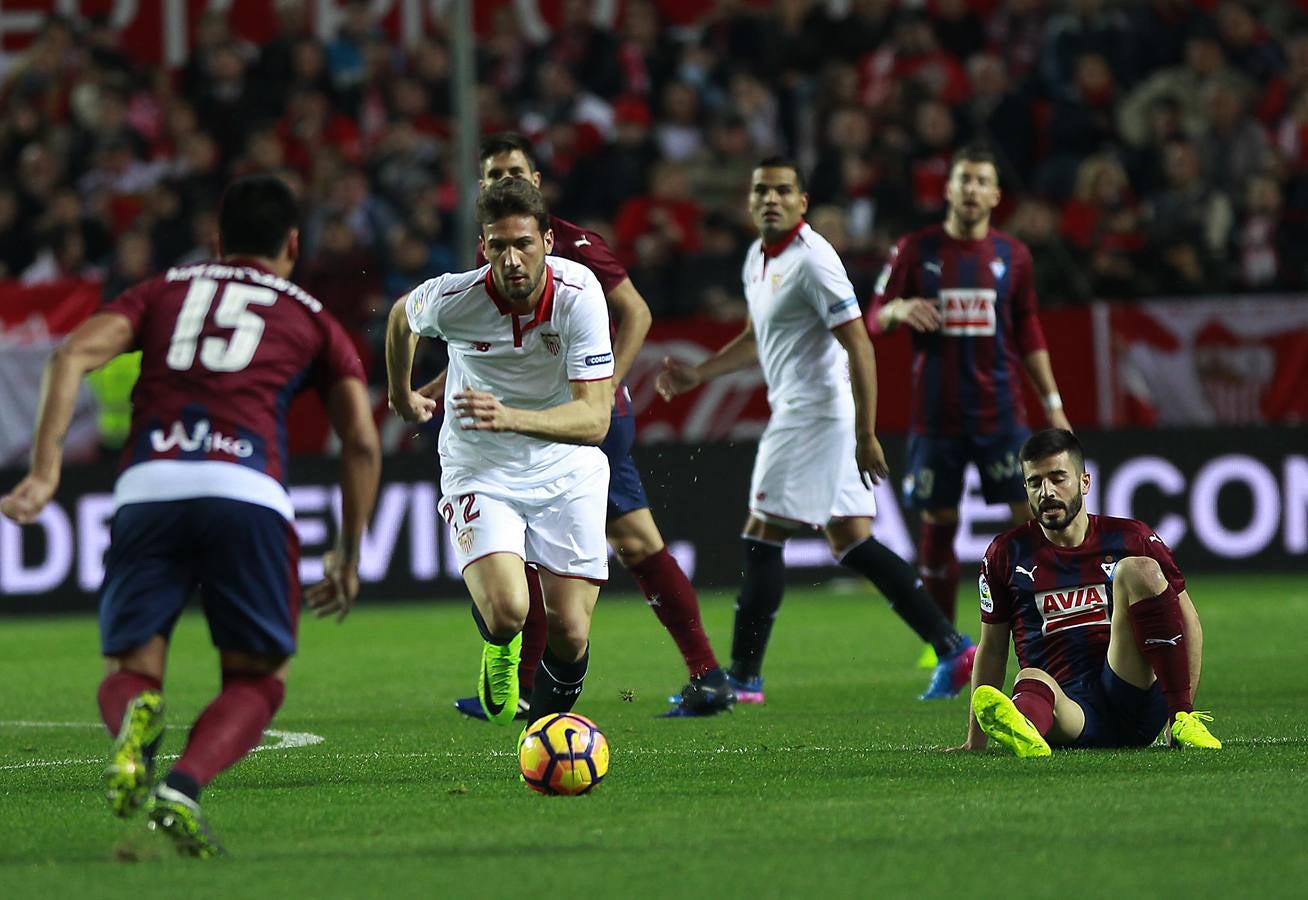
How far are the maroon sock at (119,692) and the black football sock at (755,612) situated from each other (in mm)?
4013

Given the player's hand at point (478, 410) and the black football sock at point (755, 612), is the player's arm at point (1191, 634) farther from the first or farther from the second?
the black football sock at point (755, 612)

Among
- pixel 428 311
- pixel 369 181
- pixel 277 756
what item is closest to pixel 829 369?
pixel 428 311

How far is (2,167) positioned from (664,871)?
15.2 meters

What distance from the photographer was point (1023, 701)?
6691 millimetres

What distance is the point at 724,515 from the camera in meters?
14.1

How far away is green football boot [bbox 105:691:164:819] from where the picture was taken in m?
4.80

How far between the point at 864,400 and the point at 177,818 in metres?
4.18

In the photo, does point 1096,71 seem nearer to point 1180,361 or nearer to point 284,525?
point 1180,361

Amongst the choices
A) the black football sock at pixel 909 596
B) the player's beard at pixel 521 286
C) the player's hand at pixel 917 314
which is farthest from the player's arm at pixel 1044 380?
the player's beard at pixel 521 286

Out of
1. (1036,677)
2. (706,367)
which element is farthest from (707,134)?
(1036,677)

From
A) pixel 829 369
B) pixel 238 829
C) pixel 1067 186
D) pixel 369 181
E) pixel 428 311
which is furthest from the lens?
pixel 369 181

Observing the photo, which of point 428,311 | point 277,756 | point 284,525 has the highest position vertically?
point 428,311

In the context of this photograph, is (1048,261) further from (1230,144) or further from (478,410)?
(478,410)

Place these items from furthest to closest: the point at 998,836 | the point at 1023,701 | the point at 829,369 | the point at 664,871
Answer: the point at 829,369, the point at 1023,701, the point at 998,836, the point at 664,871
